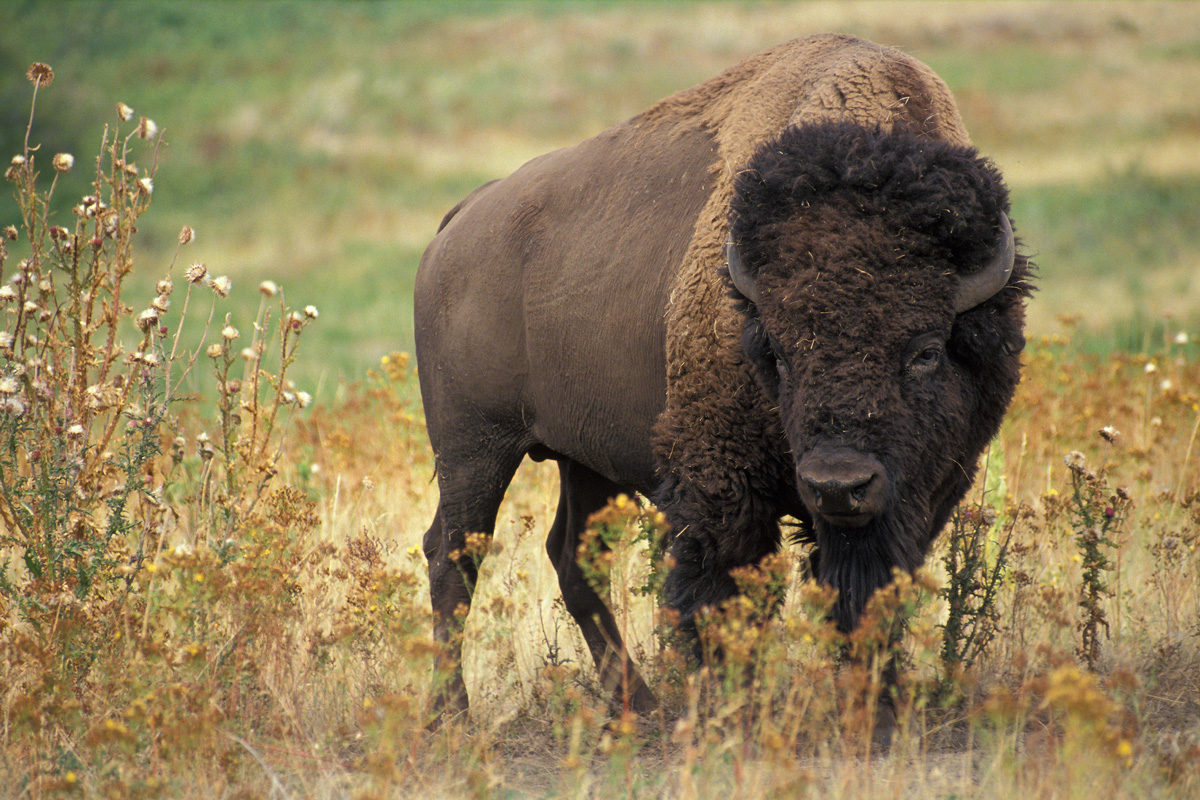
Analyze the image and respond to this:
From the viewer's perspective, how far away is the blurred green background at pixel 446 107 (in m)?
27.4

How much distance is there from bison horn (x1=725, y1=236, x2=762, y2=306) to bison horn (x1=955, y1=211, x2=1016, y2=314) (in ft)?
2.12

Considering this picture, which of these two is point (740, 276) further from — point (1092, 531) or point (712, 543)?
point (1092, 531)

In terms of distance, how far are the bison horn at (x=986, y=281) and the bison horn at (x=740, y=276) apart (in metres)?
0.65

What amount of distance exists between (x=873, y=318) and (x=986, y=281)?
43cm

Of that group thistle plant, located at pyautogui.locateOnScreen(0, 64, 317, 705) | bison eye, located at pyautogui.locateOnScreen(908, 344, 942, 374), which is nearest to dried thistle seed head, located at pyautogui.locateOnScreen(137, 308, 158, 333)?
thistle plant, located at pyautogui.locateOnScreen(0, 64, 317, 705)

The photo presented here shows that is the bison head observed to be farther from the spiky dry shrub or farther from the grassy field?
the spiky dry shrub

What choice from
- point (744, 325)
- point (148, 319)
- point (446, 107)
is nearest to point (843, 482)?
point (744, 325)

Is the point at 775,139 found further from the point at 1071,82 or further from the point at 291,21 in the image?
the point at 291,21

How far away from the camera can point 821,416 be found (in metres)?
3.47

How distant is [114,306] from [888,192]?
9.66 feet

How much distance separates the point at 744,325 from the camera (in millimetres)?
3885

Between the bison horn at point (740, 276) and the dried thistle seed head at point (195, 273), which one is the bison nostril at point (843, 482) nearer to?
the bison horn at point (740, 276)

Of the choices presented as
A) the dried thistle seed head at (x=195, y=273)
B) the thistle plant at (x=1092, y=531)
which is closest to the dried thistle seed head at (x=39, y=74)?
the dried thistle seed head at (x=195, y=273)

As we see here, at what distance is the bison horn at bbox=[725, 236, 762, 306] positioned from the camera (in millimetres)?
3803
